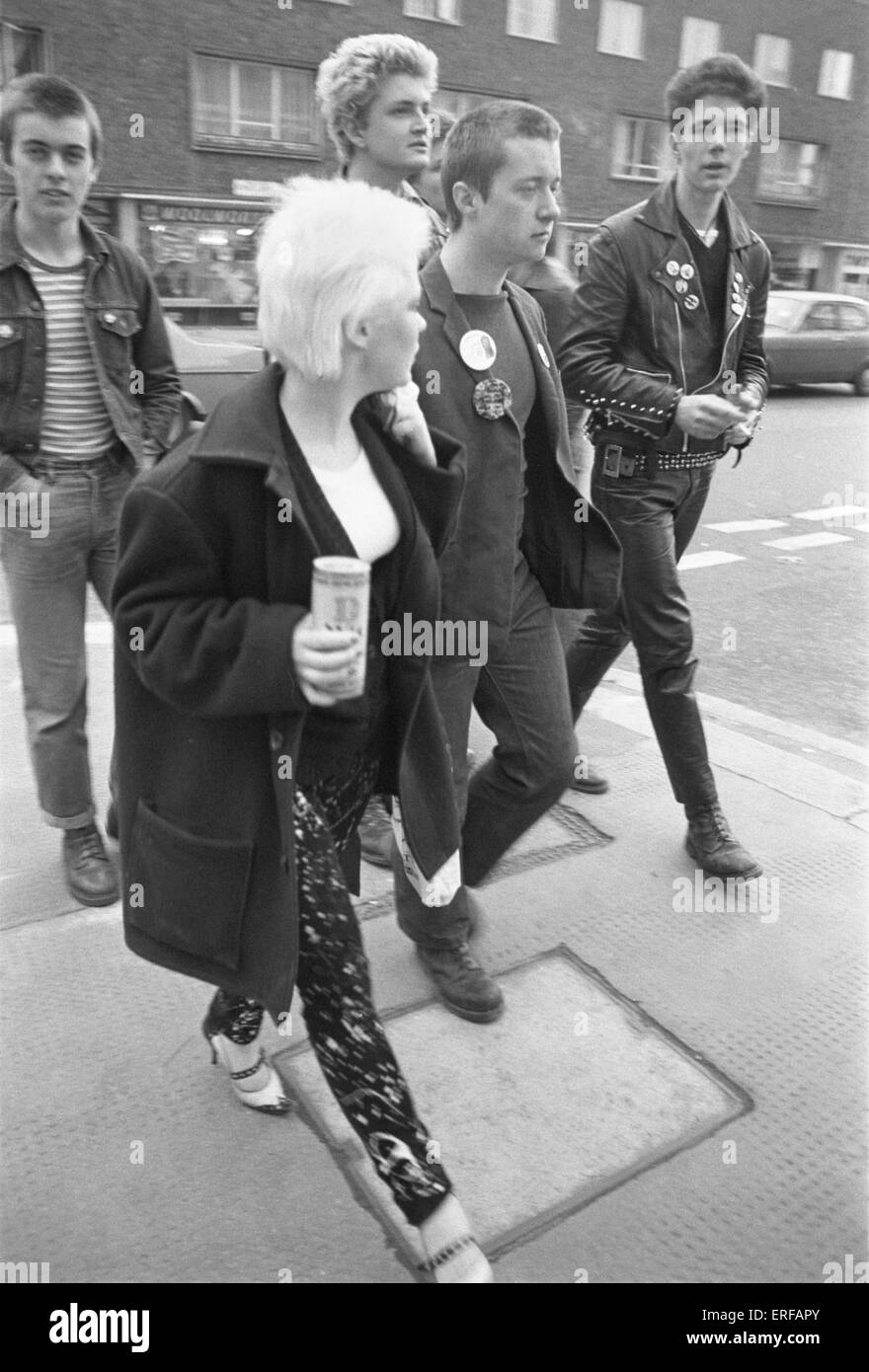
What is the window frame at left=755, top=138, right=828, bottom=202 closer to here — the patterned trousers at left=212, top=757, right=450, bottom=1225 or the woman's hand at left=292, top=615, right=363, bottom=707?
the patterned trousers at left=212, top=757, right=450, bottom=1225

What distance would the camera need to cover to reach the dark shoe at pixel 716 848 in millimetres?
3277

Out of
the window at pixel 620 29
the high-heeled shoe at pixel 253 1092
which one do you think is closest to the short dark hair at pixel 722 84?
the high-heeled shoe at pixel 253 1092

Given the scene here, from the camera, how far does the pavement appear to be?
2.01 metres

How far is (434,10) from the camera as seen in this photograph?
23906 millimetres

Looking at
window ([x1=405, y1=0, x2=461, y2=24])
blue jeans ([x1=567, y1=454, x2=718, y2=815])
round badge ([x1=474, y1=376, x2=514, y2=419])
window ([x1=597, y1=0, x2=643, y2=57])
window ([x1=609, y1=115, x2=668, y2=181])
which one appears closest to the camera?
round badge ([x1=474, y1=376, x2=514, y2=419])

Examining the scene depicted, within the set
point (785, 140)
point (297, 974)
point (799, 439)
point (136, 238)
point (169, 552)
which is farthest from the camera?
point (785, 140)

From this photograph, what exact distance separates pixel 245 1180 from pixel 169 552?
1233mm

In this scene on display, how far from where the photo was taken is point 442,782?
7.04 feet

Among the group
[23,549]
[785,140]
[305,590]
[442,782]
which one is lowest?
[442,782]

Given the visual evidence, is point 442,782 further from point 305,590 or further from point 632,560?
point 632,560

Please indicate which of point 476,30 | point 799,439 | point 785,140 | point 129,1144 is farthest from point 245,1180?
point 785,140

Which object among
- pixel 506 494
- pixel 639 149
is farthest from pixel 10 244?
pixel 639 149

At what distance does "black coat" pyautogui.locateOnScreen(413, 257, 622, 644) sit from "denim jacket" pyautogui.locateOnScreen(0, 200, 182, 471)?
0.95 meters

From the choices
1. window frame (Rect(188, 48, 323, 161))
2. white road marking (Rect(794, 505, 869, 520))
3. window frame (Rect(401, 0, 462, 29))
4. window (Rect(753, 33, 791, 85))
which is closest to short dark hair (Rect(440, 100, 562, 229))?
white road marking (Rect(794, 505, 869, 520))
